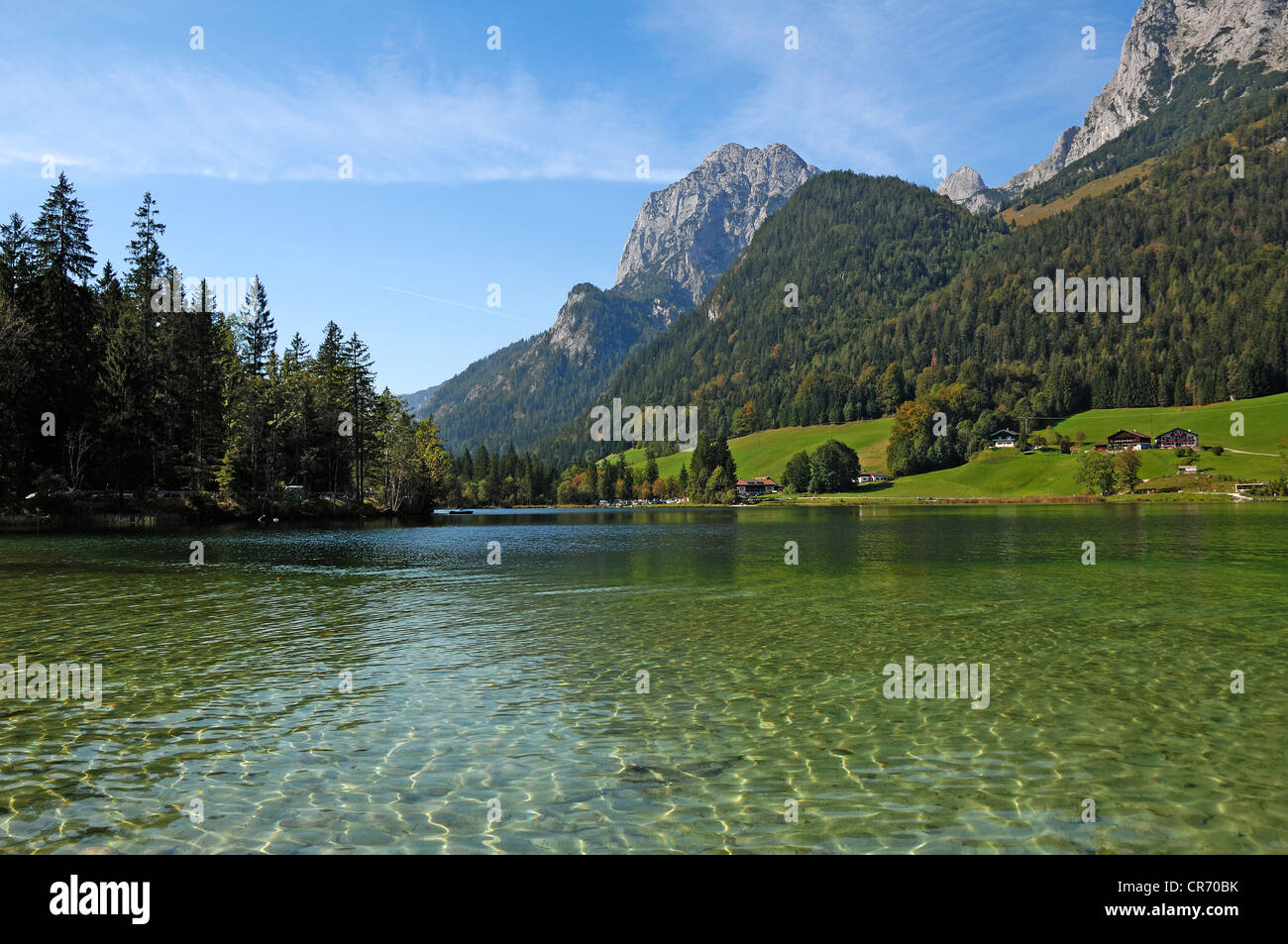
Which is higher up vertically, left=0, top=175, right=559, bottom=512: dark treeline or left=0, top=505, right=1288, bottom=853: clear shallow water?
left=0, top=175, right=559, bottom=512: dark treeline

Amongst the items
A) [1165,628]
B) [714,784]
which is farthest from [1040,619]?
[714,784]

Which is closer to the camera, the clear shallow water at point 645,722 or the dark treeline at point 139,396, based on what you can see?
the clear shallow water at point 645,722

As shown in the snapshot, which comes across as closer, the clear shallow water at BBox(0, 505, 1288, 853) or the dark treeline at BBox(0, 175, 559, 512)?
the clear shallow water at BBox(0, 505, 1288, 853)

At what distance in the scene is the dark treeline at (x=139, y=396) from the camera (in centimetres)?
8500

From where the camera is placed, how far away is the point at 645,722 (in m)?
16.3

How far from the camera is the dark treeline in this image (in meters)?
85.0

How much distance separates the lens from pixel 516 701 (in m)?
18.0

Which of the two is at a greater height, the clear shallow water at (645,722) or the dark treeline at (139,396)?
the dark treeline at (139,396)

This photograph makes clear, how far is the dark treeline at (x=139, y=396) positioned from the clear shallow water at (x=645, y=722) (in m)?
60.9

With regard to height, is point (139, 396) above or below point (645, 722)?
above

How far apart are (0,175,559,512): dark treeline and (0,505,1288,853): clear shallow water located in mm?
60919

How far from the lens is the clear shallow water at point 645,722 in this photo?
1085cm

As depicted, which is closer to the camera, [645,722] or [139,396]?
[645,722]

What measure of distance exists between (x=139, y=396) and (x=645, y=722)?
10273cm
